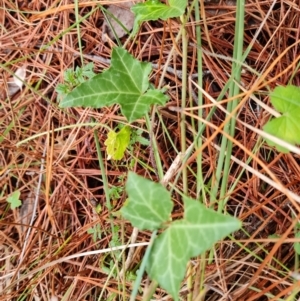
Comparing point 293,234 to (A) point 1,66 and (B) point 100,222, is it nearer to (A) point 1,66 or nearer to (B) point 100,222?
(B) point 100,222

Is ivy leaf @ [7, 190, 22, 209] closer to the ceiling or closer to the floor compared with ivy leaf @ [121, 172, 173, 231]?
closer to the floor

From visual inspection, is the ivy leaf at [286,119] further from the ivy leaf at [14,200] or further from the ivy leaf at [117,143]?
the ivy leaf at [14,200]

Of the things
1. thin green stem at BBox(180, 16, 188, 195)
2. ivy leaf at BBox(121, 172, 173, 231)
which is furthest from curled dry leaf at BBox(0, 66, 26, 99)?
ivy leaf at BBox(121, 172, 173, 231)

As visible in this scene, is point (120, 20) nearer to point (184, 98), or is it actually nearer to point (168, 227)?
point (184, 98)

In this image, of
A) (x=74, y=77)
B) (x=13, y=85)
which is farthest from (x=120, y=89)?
(x=13, y=85)

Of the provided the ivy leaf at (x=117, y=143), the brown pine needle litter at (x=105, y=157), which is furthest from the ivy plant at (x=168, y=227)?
the ivy leaf at (x=117, y=143)

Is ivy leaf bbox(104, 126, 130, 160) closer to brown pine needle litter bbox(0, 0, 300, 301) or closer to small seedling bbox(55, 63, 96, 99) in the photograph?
brown pine needle litter bbox(0, 0, 300, 301)
